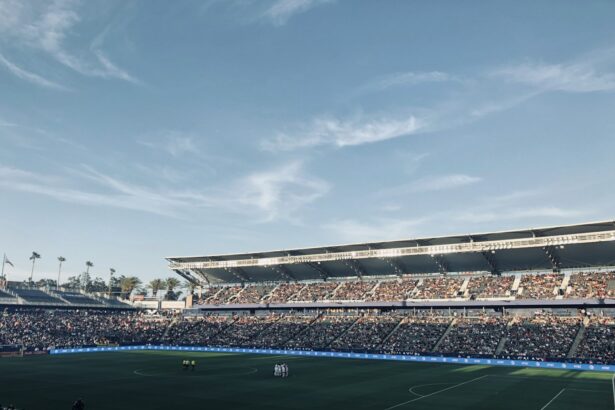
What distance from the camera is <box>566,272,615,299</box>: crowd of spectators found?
2635 inches

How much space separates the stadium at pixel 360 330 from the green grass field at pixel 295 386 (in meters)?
0.25

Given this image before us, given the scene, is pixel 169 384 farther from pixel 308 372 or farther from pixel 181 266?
pixel 181 266

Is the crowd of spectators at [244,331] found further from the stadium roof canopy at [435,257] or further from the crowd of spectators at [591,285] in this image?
the crowd of spectators at [591,285]

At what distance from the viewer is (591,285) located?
6988 centimetres

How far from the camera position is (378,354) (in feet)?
236

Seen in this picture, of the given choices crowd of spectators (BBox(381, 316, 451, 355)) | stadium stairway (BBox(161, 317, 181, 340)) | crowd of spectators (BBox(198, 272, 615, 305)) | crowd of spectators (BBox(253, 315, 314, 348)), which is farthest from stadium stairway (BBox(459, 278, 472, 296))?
stadium stairway (BBox(161, 317, 181, 340))

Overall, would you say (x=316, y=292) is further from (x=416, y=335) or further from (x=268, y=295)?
(x=416, y=335)

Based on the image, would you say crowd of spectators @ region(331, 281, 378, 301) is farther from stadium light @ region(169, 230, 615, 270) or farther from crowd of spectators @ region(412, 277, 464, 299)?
crowd of spectators @ region(412, 277, 464, 299)

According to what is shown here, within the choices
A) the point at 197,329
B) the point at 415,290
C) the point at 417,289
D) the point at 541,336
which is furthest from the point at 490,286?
the point at 197,329

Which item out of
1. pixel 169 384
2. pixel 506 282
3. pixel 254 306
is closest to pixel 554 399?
pixel 169 384

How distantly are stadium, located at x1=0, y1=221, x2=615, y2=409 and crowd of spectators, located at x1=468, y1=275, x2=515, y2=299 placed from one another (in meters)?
0.33

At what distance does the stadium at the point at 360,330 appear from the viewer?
41.8 meters

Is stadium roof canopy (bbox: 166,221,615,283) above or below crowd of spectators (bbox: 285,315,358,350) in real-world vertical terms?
above

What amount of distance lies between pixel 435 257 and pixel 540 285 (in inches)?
689
